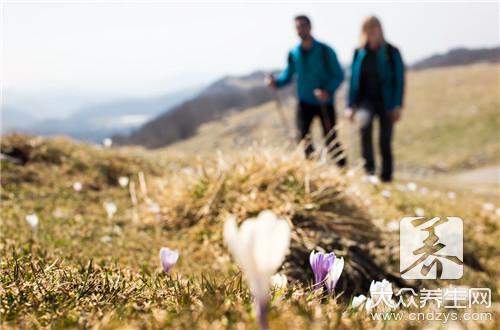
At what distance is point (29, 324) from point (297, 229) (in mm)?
3544

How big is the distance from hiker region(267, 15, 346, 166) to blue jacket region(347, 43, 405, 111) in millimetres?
785

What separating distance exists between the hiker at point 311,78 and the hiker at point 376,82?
0.77 meters

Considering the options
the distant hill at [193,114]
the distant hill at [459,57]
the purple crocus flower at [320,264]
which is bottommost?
the distant hill at [193,114]

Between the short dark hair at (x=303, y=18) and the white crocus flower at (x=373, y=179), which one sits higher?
the short dark hair at (x=303, y=18)

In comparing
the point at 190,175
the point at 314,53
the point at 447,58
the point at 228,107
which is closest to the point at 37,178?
the point at 190,175

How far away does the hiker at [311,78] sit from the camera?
29.6ft

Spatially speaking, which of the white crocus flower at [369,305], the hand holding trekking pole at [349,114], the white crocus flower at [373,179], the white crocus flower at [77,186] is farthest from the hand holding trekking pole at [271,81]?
the white crocus flower at [369,305]

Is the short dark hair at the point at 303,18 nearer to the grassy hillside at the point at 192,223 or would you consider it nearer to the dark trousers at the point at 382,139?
the dark trousers at the point at 382,139

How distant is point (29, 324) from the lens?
163cm

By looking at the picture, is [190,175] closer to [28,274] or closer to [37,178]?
[37,178]

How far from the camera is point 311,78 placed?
9.26 metres

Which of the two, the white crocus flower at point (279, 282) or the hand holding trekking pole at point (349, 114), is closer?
the white crocus flower at point (279, 282)

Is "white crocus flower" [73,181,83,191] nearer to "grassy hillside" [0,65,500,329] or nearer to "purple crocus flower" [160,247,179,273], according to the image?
"grassy hillside" [0,65,500,329]

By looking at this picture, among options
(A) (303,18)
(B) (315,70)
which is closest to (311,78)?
(B) (315,70)
